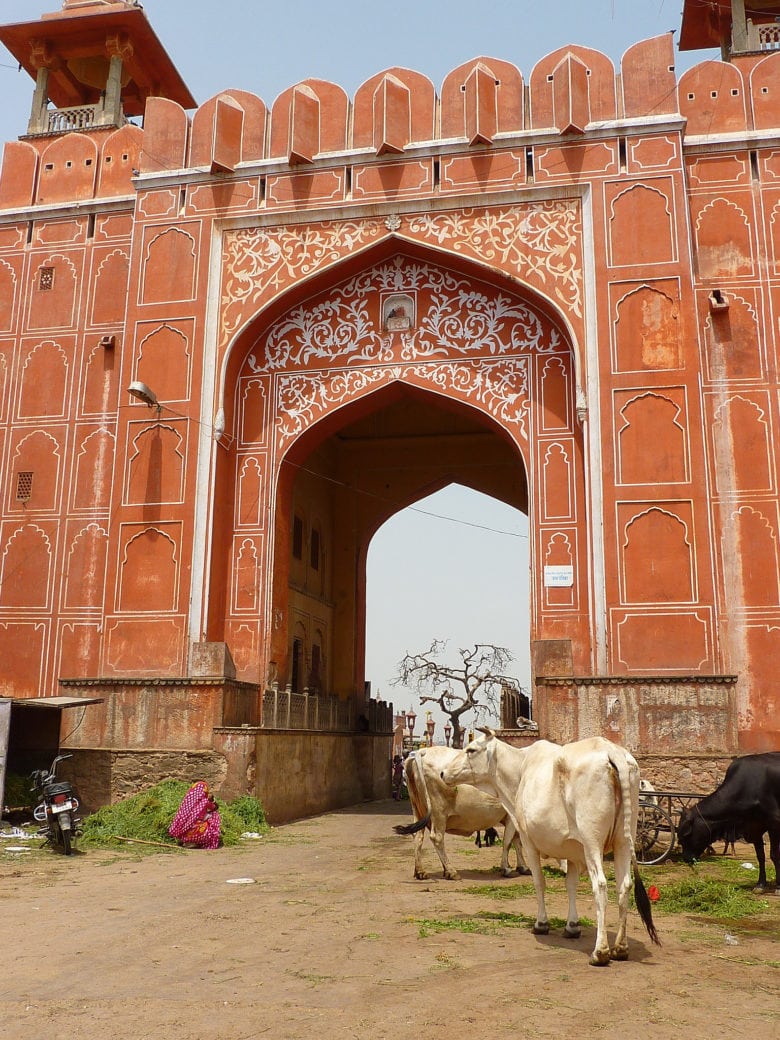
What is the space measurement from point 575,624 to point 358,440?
957 centimetres

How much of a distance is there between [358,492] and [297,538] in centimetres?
313

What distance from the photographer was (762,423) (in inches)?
500

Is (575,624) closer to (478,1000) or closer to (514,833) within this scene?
(514,833)

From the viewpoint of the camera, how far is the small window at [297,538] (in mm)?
17656

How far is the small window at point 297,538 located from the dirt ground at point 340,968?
32.5 ft

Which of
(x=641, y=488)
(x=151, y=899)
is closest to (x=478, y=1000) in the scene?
(x=151, y=899)

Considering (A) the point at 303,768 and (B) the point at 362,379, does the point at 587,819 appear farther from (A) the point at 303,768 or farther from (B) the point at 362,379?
(B) the point at 362,379

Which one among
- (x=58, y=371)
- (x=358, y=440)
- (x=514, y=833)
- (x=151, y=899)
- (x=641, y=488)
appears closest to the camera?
(x=151, y=899)

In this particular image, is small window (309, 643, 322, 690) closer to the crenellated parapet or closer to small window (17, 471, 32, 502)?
small window (17, 471, 32, 502)

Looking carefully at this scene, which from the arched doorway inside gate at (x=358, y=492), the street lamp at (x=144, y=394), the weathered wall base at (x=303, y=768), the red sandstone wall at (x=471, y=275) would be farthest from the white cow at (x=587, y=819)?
the arched doorway inside gate at (x=358, y=492)

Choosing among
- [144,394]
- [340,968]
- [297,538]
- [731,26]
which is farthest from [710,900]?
[731,26]

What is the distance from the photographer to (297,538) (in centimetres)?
1786

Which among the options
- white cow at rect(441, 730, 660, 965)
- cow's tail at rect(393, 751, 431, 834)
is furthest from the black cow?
white cow at rect(441, 730, 660, 965)

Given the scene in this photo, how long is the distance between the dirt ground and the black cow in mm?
590
